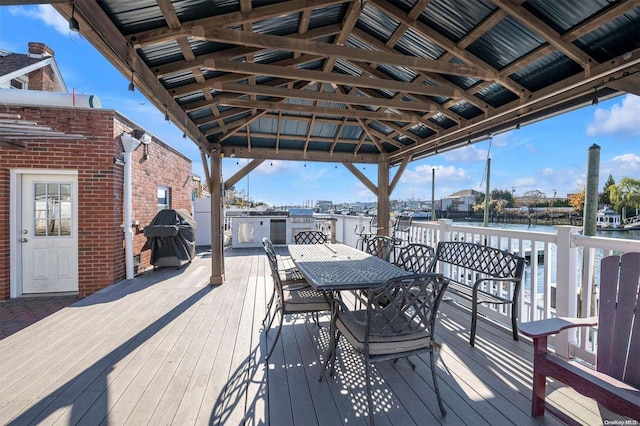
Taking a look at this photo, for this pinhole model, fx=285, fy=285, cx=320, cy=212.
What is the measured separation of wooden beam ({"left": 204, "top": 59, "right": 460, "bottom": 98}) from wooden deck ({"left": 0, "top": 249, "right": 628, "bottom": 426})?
2589mm

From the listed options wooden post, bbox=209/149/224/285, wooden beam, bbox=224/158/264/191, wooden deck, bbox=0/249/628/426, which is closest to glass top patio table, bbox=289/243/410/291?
wooden deck, bbox=0/249/628/426

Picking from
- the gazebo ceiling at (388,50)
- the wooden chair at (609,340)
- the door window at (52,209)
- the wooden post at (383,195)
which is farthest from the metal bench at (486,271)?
the door window at (52,209)

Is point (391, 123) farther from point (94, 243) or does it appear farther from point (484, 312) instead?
point (94, 243)

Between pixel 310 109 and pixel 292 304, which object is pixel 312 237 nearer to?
pixel 310 109

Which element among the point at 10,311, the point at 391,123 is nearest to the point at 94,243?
the point at 10,311

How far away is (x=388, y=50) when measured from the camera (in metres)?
3.05

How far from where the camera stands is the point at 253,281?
497 centimetres

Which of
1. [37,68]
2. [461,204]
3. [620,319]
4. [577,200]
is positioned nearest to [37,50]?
[37,68]

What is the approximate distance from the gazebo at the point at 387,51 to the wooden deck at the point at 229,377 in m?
2.36

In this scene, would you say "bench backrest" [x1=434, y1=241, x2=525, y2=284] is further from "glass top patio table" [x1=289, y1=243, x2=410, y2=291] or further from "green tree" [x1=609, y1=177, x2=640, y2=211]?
"green tree" [x1=609, y1=177, x2=640, y2=211]

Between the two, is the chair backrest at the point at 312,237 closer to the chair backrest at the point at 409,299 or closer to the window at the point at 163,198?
the chair backrest at the point at 409,299

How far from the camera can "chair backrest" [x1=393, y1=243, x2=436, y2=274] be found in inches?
120

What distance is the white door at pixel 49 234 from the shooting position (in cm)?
450

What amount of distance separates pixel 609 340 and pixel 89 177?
20.7 ft
